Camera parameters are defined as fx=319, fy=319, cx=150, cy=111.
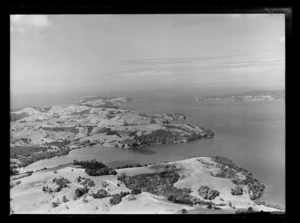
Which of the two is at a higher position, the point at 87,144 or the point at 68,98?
the point at 68,98

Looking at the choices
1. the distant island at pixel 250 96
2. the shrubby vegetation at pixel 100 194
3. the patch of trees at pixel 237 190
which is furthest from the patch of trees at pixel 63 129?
the patch of trees at pixel 237 190

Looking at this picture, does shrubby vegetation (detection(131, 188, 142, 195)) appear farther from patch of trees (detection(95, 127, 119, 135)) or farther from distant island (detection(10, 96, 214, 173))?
patch of trees (detection(95, 127, 119, 135))

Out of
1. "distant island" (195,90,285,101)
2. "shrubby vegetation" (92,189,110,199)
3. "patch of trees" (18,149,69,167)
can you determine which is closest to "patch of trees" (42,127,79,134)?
"patch of trees" (18,149,69,167)

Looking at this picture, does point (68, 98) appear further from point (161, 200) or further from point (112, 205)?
point (161, 200)

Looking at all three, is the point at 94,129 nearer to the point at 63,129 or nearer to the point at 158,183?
the point at 63,129

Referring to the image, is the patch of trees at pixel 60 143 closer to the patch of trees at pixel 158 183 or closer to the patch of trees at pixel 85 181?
the patch of trees at pixel 85 181
